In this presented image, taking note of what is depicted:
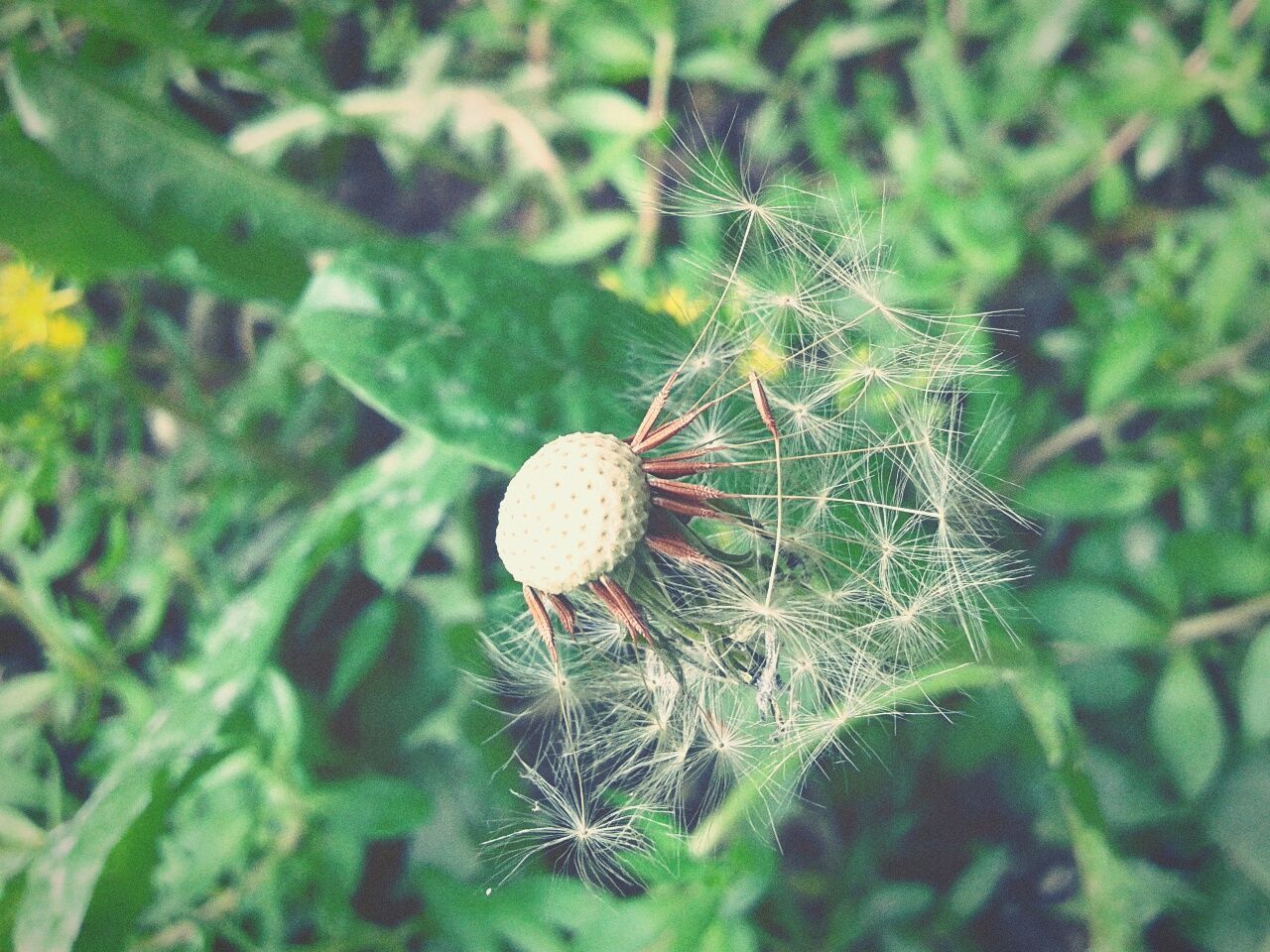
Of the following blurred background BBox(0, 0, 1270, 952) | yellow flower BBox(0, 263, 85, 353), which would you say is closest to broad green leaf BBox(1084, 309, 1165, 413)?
blurred background BBox(0, 0, 1270, 952)

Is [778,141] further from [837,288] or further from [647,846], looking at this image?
[647,846]

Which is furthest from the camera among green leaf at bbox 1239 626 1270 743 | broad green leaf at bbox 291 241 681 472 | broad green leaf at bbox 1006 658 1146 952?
green leaf at bbox 1239 626 1270 743

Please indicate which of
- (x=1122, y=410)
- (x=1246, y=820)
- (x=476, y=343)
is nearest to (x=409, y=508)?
(x=476, y=343)

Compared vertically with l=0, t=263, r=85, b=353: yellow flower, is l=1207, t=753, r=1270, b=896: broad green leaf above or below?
below

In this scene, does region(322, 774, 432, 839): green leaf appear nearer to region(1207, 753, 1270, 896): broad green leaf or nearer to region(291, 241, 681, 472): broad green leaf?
region(291, 241, 681, 472): broad green leaf

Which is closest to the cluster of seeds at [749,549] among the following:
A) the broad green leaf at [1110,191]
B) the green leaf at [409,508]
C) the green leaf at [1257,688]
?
the green leaf at [409,508]

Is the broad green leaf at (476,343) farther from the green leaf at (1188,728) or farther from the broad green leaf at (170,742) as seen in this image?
the green leaf at (1188,728)

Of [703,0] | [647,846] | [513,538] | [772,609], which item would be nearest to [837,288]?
[772,609]
